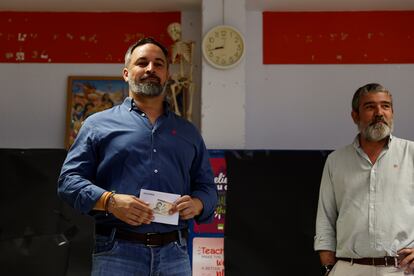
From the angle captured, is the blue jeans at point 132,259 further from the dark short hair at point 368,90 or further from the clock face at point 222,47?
the clock face at point 222,47

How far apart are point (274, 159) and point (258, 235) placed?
0.54 meters

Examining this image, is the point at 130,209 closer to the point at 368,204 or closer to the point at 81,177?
the point at 81,177

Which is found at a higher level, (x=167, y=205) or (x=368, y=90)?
(x=368, y=90)

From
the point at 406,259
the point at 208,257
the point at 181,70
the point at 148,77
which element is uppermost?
the point at 181,70

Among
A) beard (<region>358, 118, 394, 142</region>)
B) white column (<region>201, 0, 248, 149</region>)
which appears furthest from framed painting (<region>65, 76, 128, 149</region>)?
beard (<region>358, 118, 394, 142</region>)

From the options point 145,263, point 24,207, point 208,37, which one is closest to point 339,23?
point 208,37

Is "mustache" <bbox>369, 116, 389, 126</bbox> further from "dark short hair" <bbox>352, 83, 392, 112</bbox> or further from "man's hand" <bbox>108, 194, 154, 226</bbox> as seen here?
"man's hand" <bbox>108, 194, 154, 226</bbox>

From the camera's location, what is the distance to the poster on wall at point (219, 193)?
11.5ft

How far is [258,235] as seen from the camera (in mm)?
3471

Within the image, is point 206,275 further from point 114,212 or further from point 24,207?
point 114,212

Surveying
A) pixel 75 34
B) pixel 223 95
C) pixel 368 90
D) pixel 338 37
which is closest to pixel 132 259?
pixel 368 90

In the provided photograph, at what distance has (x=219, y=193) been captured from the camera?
3.53 metres

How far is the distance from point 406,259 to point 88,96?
2.88 m

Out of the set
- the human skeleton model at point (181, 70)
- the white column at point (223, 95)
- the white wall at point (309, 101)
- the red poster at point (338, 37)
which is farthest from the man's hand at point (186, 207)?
the red poster at point (338, 37)
